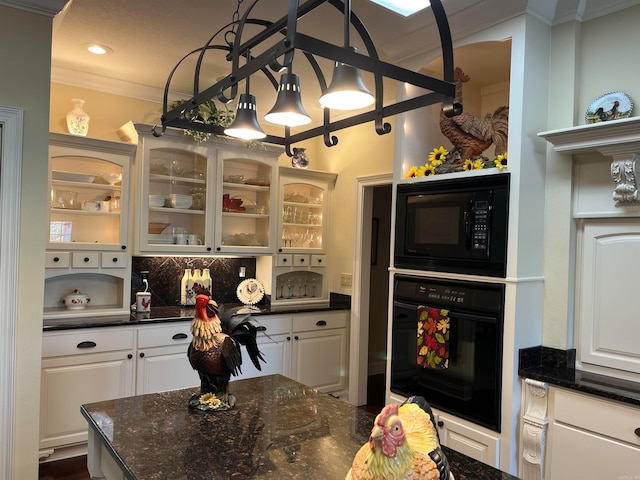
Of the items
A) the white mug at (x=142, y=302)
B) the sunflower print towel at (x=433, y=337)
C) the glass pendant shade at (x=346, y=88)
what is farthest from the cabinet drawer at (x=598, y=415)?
the white mug at (x=142, y=302)

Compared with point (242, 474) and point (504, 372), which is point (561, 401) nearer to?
point (504, 372)

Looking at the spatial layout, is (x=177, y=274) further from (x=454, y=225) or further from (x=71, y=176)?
(x=454, y=225)

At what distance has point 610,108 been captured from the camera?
90.4 inches

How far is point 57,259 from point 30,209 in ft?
3.53

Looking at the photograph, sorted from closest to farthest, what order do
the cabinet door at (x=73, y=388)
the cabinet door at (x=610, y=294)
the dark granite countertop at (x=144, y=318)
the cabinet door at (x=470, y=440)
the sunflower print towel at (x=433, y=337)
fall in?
the cabinet door at (x=610, y=294) < the cabinet door at (x=470, y=440) < the sunflower print towel at (x=433, y=337) < the cabinet door at (x=73, y=388) < the dark granite countertop at (x=144, y=318)

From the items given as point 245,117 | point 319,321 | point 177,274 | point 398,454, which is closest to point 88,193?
point 177,274

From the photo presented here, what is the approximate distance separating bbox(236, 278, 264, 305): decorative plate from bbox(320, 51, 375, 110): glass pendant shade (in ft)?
9.95

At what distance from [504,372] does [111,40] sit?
10.0 feet

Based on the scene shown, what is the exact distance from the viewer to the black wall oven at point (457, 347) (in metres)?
2.38

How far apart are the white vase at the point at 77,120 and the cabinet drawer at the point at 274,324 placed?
198 cm

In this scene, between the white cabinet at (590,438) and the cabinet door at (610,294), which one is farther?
the cabinet door at (610,294)

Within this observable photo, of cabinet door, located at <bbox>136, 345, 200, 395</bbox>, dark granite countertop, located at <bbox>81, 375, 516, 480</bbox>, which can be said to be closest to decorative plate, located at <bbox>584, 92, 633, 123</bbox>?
dark granite countertop, located at <bbox>81, 375, 516, 480</bbox>

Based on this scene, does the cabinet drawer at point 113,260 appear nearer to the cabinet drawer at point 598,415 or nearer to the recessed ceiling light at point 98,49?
the recessed ceiling light at point 98,49

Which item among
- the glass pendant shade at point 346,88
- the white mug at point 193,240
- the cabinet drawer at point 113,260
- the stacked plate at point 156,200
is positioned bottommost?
the cabinet drawer at point 113,260
